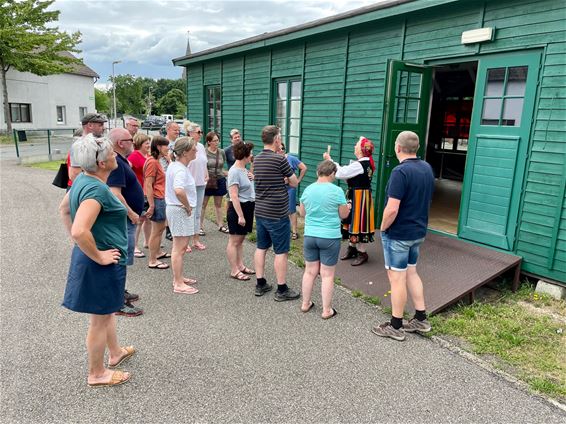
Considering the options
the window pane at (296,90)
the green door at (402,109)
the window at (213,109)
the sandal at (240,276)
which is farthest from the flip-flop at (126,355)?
the window at (213,109)

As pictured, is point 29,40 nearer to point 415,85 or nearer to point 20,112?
point 20,112

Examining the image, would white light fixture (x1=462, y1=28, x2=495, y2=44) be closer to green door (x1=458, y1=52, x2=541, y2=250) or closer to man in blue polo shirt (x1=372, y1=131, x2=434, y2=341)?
green door (x1=458, y1=52, x2=541, y2=250)

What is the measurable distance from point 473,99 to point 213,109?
743cm

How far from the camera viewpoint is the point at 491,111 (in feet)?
16.5

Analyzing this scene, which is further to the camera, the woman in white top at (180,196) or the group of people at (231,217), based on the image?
Answer: the woman in white top at (180,196)

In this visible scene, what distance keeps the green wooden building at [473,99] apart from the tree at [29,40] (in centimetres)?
2136

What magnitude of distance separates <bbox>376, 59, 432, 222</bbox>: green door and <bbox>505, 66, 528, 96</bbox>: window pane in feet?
4.01

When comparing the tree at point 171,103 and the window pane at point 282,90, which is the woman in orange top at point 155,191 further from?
the tree at point 171,103

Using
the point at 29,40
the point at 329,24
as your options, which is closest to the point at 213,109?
the point at 329,24

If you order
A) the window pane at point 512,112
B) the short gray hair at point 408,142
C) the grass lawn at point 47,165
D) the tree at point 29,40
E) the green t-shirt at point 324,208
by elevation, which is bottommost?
the grass lawn at point 47,165

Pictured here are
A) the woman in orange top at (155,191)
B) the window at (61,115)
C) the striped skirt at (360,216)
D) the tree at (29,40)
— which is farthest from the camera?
the window at (61,115)

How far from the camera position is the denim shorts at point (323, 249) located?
383 cm

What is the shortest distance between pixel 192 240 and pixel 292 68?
13.6 feet

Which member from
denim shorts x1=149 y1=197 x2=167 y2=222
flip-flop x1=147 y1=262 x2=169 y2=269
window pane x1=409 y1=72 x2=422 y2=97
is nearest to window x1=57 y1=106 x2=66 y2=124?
flip-flop x1=147 y1=262 x2=169 y2=269
